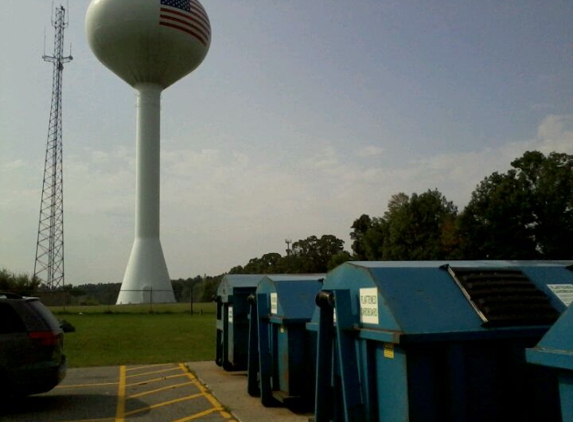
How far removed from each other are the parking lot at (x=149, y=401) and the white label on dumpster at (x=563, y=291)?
12.4ft

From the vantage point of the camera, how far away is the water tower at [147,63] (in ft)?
153

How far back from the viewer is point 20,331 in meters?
8.65

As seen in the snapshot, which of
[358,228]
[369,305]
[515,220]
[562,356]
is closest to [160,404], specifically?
[369,305]

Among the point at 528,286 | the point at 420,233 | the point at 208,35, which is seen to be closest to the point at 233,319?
the point at 528,286

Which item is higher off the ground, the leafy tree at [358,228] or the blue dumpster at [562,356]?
the leafy tree at [358,228]

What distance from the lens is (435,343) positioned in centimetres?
477

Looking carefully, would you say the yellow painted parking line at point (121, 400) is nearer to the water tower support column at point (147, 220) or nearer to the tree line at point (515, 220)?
the tree line at point (515, 220)

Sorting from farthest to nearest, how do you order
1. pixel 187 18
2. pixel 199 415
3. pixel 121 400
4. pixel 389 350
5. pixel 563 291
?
pixel 187 18
pixel 121 400
pixel 199 415
pixel 563 291
pixel 389 350

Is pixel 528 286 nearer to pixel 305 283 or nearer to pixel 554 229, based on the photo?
pixel 305 283

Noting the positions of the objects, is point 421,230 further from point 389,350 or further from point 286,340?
point 389,350

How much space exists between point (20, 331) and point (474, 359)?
6518 mm

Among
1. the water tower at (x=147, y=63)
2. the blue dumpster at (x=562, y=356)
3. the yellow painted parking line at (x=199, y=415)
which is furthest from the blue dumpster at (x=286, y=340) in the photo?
the water tower at (x=147, y=63)

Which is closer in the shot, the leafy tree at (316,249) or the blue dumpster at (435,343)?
the blue dumpster at (435,343)

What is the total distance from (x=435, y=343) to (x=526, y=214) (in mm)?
40743
